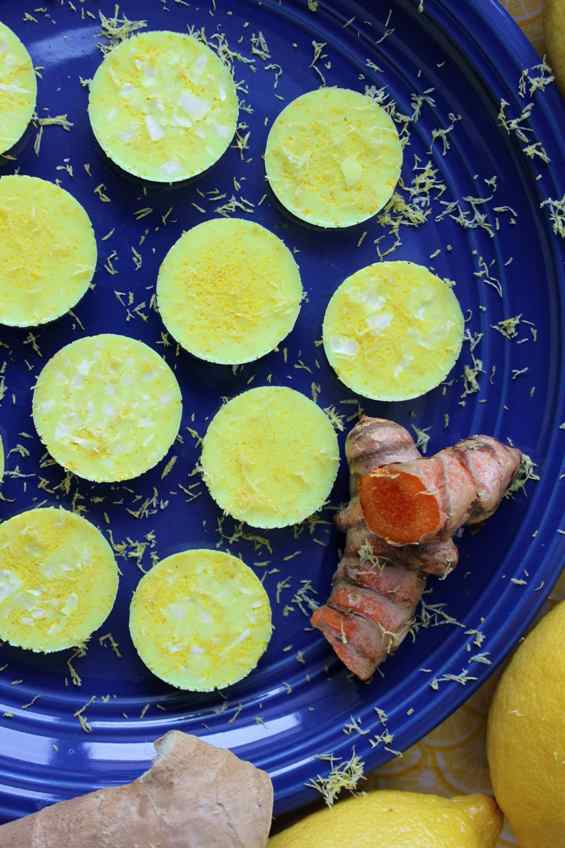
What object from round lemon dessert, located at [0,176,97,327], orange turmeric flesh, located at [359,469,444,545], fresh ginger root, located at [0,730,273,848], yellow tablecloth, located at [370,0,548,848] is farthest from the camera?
yellow tablecloth, located at [370,0,548,848]

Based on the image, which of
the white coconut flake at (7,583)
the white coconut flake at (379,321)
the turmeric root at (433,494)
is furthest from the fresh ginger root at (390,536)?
the white coconut flake at (7,583)

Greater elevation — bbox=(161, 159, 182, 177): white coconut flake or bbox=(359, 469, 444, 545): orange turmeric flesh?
bbox=(161, 159, 182, 177): white coconut flake

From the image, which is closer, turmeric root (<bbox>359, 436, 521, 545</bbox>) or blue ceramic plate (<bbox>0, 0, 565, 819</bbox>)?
turmeric root (<bbox>359, 436, 521, 545</bbox>)

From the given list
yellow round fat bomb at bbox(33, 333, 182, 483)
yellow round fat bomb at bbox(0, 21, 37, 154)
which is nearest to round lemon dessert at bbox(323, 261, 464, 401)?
yellow round fat bomb at bbox(33, 333, 182, 483)

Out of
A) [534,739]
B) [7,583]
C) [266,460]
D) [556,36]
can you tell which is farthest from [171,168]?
[534,739]

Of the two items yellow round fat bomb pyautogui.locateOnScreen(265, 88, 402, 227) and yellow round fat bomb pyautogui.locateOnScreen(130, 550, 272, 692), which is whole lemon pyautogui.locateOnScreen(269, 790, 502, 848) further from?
yellow round fat bomb pyautogui.locateOnScreen(265, 88, 402, 227)

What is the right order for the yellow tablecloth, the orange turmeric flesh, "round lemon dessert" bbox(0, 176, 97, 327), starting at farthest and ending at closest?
1. the yellow tablecloth
2. "round lemon dessert" bbox(0, 176, 97, 327)
3. the orange turmeric flesh

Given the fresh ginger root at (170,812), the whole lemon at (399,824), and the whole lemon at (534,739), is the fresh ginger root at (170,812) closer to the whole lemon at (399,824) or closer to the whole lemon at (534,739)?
the whole lemon at (399,824)
